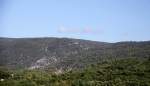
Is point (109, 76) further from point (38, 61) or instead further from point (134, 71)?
point (38, 61)

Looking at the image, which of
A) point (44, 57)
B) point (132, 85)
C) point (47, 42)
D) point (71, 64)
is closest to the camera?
point (132, 85)

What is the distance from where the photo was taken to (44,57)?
117938mm

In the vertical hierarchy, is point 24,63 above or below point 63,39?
below

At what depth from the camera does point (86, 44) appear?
140m

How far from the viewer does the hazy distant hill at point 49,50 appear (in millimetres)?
106812

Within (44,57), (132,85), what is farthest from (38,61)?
(132,85)

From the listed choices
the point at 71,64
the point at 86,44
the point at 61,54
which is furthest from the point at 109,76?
the point at 86,44

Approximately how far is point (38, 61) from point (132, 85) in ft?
281

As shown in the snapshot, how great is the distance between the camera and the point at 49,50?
128m

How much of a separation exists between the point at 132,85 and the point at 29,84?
10605mm

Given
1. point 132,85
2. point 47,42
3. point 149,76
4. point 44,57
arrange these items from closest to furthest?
point 132,85
point 149,76
point 44,57
point 47,42

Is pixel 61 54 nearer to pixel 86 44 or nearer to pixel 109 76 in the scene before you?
pixel 86 44

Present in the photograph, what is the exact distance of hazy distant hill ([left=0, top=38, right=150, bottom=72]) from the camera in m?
107

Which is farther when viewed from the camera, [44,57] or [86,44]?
[86,44]
